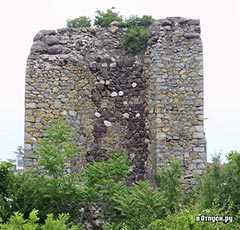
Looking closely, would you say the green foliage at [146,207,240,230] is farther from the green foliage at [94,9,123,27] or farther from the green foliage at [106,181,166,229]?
the green foliage at [94,9,123,27]

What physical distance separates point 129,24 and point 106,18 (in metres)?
0.51

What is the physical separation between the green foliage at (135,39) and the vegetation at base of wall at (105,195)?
342 centimetres

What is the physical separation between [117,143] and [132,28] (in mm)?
2269

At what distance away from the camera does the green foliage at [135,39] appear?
11.6 meters

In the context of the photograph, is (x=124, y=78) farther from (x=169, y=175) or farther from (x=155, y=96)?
(x=169, y=175)

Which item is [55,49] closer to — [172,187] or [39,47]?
[39,47]

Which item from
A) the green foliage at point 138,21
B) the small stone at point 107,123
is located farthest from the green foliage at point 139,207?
the green foliage at point 138,21

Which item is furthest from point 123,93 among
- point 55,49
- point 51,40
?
point 51,40

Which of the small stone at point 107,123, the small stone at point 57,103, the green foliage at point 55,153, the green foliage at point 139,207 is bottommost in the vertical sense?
the green foliage at point 139,207

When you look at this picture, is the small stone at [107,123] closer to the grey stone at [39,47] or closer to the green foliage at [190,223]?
the grey stone at [39,47]

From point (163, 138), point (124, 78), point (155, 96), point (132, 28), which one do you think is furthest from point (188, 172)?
point (132, 28)

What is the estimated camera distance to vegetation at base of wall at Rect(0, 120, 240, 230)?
741 cm

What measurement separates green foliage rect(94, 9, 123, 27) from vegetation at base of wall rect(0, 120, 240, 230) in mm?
3795

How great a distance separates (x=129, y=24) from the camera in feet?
39.2
